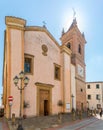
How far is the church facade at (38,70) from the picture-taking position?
77.0 feet

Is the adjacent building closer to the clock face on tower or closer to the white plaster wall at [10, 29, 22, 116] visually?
the clock face on tower

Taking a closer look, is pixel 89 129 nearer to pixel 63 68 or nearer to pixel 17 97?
pixel 17 97

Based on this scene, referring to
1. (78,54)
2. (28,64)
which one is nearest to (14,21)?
(28,64)

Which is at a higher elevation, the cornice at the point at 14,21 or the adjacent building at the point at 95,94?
the cornice at the point at 14,21

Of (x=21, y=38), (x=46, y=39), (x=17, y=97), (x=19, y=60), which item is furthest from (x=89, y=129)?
(x=46, y=39)

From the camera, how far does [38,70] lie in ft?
87.4

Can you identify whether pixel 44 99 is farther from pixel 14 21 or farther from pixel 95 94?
pixel 95 94

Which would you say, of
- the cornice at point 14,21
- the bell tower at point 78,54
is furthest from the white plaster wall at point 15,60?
the bell tower at point 78,54

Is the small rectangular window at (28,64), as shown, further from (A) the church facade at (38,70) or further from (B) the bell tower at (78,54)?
(B) the bell tower at (78,54)

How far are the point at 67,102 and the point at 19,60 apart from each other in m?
10.9

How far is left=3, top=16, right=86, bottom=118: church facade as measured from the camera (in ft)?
77.0

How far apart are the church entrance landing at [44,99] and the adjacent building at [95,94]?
4070 cm

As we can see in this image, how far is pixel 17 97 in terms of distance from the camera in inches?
904

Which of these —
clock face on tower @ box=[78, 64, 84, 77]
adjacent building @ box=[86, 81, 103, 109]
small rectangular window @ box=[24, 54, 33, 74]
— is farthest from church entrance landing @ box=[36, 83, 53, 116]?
adjacent building @ box=[86, 81, 103, 109]
